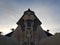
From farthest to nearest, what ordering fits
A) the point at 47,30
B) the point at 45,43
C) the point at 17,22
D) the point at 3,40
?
the point at 47,30, the point at 17,22, the point at 45,43, the point at 3,40

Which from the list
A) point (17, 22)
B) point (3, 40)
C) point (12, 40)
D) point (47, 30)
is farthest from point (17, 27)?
point (47, 30)

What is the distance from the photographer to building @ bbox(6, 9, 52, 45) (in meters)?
21.6

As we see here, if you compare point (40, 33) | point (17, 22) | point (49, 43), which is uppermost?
point (17, 22)

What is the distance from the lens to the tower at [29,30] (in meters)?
21.6

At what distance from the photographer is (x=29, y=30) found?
21500 millimetres

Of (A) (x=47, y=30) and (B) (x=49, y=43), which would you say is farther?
(A) (x=47, y=30)

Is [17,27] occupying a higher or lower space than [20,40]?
higher

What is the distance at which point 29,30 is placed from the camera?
2150 cm

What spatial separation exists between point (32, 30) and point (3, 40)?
3.95 meters

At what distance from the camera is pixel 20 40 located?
73.3 ft

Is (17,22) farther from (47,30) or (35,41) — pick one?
(47,30)

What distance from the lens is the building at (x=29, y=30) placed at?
21.6 metres

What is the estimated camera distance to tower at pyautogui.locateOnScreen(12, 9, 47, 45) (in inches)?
850

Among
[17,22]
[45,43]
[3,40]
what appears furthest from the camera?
[17,22]
